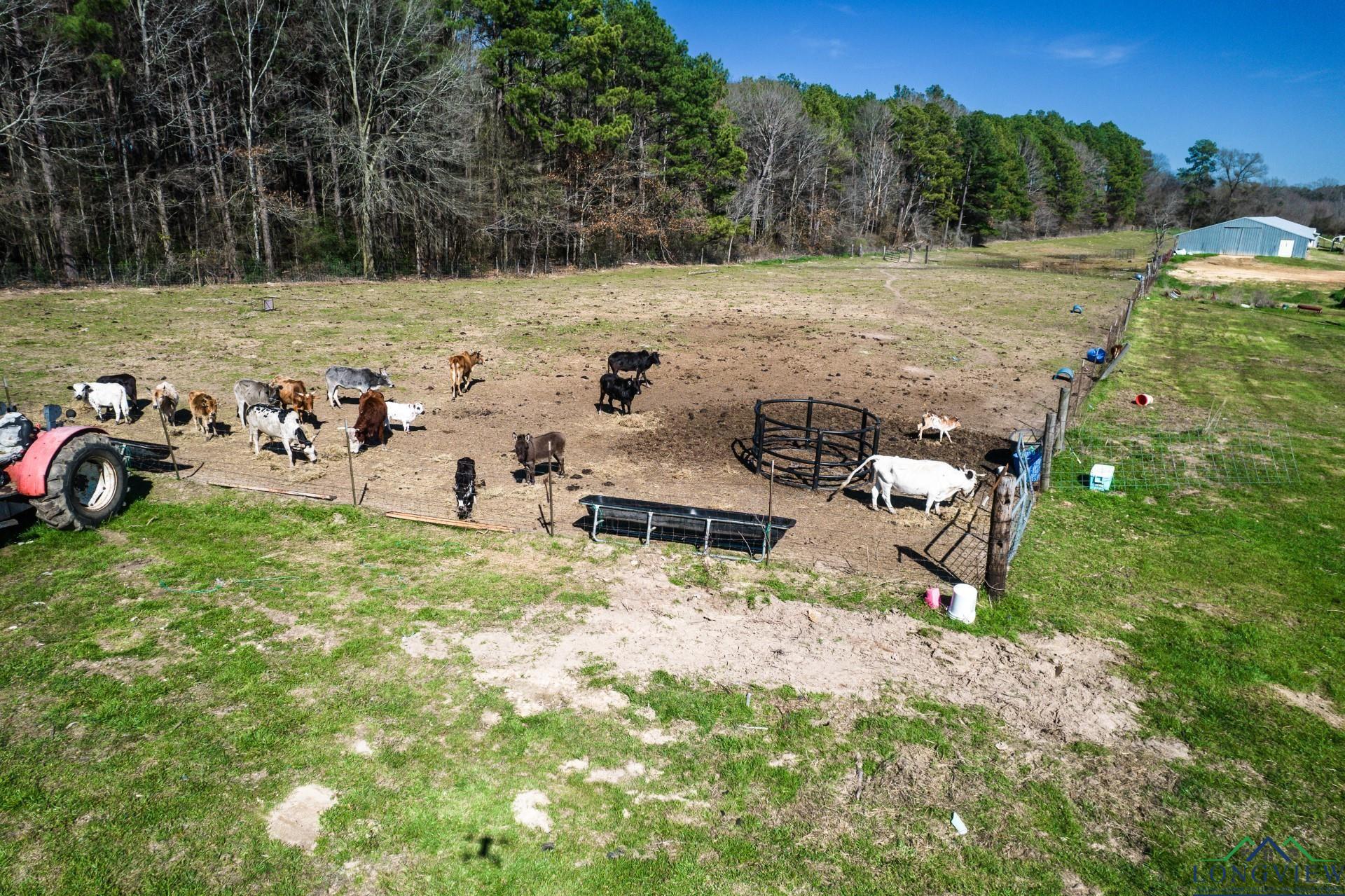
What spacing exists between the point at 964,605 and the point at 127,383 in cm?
1736

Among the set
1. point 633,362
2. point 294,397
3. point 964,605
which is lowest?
point 964,605

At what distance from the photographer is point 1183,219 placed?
435 feet

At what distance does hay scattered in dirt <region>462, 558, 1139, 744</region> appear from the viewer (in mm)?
7113

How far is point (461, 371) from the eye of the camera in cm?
1839

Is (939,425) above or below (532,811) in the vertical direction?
above

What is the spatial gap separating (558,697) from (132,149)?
133 ft

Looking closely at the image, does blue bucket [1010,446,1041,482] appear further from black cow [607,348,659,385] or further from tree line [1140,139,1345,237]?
tree line [1140,139,1345,237]

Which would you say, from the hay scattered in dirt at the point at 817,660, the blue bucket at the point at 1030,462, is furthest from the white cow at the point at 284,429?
the blue bucket at the point at 1030,462

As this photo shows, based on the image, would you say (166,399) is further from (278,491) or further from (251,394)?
(278,491)

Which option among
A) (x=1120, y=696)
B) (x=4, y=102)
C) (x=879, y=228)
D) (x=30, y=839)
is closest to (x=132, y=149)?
(x=4, y=102)

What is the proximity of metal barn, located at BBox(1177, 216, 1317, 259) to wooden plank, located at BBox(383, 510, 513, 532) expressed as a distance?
8645cm

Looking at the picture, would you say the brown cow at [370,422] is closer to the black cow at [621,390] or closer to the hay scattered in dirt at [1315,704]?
the black cow at [621,390]

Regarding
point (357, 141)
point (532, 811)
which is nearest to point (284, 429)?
point (532, 811)

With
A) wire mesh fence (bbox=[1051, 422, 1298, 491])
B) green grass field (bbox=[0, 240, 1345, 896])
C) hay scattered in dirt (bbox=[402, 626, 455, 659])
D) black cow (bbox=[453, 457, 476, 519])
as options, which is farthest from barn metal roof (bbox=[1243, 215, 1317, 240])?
hay scattered in dirt (bbox=[402, 626, 455, 659])
